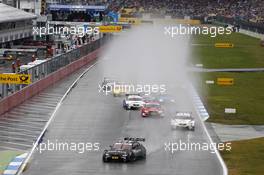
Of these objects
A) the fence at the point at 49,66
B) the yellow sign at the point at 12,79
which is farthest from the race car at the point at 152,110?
the fence at the point at 49,66

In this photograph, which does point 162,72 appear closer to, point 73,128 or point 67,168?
point 73,128

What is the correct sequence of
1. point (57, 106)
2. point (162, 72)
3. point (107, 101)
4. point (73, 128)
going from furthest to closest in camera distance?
1. point (162, 72)
2. point (107, 101)
3. point (57, 106)
4. point (73, 128)

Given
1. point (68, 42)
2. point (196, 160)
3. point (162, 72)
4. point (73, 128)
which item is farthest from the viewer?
point (68, 42)

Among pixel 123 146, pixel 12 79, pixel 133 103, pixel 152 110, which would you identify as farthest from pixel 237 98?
pixel 123 146

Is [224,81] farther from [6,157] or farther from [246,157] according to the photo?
[6,157]

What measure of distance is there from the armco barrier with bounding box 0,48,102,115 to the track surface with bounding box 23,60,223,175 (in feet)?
8.62

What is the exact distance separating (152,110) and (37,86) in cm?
1243

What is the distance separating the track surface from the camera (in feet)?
114

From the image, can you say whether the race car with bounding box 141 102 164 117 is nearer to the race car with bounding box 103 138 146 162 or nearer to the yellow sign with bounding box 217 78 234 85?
the race car with bounding box 103 138 146 162

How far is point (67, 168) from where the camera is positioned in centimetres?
3478

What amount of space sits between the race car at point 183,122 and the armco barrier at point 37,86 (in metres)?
10.8

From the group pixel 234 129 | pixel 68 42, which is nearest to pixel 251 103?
pixel 234 129

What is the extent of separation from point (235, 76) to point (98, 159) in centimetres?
4624

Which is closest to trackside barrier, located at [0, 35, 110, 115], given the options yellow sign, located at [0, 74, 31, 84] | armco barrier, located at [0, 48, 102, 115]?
armco barrier, located at [0, 48, 102, 115]
